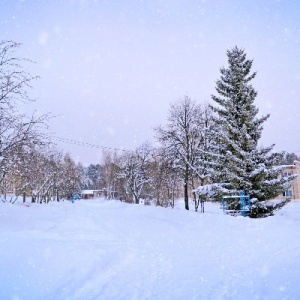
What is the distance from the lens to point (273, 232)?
29.9 ft

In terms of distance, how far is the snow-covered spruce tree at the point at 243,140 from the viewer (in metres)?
17.7

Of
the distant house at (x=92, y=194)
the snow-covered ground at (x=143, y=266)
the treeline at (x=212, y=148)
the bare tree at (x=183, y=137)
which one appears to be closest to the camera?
the snow-covered ground at (x=143, y=266)

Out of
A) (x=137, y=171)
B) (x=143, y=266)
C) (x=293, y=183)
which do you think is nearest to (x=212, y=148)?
(x=143, y=266)

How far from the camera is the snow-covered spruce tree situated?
58.1ft

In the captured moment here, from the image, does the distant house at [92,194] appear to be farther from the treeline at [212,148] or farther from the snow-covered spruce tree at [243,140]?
the snow-covered spruce tree at [243,140]

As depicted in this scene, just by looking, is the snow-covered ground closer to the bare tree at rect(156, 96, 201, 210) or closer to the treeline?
the treeline

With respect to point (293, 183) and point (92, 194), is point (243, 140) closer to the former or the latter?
point (293, 183)

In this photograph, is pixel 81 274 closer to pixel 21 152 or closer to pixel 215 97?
pixel 21 152

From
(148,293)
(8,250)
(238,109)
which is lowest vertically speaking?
(148,293)

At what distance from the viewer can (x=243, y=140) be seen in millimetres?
18641

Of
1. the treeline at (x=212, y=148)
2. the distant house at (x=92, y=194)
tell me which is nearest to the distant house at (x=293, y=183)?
the treeline at (x=212, y=148)

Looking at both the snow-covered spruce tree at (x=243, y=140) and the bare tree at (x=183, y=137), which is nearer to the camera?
the snow-covered spruce tree at (x=243, y=140)

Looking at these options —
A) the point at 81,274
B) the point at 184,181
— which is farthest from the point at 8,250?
the point at 184,181

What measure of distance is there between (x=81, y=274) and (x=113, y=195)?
60.7 m
